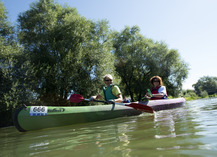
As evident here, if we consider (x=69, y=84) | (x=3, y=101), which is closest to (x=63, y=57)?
(x=69, y=84)

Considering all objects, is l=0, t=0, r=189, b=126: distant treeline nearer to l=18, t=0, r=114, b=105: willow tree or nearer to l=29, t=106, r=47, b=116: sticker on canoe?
l=18, t=0, r=114, b=105: willow tree

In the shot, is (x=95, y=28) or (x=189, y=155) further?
(x=95, y=28)

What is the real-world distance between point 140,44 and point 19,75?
16.7 m

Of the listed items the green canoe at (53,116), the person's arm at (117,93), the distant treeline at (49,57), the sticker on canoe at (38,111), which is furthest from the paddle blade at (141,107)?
the distant treeline at (49,57)

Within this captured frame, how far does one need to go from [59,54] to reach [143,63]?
12.1 metres

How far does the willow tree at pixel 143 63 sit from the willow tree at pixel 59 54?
8153 mm

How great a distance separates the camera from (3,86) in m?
11.4

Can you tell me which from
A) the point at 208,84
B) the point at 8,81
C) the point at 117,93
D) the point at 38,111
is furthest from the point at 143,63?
the point at 208,84

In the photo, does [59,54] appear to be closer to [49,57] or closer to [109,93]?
[49,57]

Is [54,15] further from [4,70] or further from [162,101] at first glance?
[162,101]

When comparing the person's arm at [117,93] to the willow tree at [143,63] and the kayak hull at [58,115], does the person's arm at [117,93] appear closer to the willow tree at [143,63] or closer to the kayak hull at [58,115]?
the kayak hull at [58,115]

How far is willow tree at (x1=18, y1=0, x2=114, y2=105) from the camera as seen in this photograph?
44.4ft

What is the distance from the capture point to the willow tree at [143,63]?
23.3 m

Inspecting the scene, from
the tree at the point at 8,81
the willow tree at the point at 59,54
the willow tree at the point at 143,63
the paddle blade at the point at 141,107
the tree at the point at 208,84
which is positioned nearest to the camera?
the paddle blade at the point at 141,107
